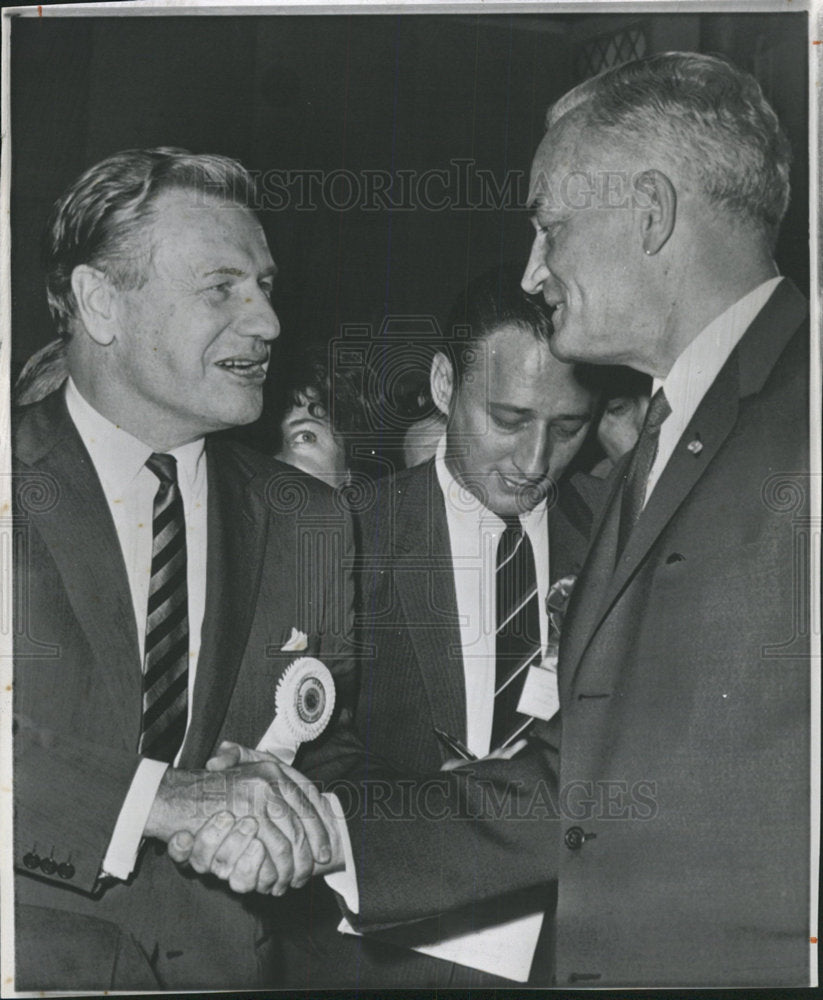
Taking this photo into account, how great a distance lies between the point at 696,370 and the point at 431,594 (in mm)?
810

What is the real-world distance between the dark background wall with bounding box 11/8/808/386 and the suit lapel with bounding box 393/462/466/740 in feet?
1.36

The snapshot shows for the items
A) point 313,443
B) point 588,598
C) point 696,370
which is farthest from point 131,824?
point 696,370

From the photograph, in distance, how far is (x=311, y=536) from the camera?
2.62 metres

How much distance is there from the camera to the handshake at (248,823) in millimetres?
2562

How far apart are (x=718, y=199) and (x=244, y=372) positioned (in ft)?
3.84

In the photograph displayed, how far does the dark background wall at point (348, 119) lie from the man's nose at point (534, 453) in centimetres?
36

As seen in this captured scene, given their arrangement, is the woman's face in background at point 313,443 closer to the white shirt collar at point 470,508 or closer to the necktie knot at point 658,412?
the white shirt collar at point 470,508

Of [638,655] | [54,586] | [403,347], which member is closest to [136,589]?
[54,586]

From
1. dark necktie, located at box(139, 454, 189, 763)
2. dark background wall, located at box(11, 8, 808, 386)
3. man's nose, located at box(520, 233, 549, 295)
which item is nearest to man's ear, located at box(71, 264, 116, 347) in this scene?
dark background wall, located at box(11, 8, 808, 386)

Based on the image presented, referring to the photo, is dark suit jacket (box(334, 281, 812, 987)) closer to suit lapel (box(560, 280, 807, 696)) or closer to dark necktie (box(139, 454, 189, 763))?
suit lapel (box(560, 280, 807, 696))

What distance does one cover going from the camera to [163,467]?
2.61 meters

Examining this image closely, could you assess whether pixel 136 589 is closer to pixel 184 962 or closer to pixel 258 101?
pixel 184 962

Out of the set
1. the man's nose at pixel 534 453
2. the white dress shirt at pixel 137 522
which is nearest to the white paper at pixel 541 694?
the man's nose at pixel 534 453

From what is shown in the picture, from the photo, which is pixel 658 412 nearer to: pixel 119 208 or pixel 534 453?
pixel 534 453
